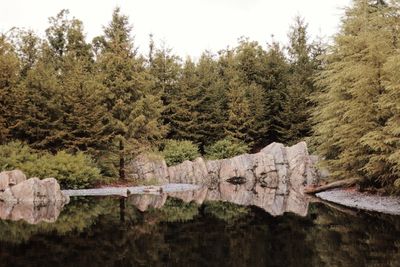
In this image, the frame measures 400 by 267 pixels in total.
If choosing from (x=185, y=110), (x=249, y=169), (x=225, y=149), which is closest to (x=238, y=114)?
(x=225, y=149)

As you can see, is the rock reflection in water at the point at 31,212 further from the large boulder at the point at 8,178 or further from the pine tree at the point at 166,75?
the pine tree at the point at 166,75

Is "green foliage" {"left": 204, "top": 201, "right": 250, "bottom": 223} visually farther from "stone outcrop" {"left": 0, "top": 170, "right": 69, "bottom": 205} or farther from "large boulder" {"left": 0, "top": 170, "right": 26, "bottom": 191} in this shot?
"large boulder" {"left": 0, "top": 170, "right": 26, "bottom": 191}

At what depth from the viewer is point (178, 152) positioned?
37.2 metres

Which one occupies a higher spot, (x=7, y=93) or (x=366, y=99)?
(x=7, y=93)

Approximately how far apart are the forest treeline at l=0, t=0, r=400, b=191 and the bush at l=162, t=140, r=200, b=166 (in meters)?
1.74

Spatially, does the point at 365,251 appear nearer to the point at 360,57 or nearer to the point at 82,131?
the point at 360,57

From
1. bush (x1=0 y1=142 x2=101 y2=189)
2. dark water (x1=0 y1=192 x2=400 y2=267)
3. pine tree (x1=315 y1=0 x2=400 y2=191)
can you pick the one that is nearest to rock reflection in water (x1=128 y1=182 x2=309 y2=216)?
dark water (x1=0 y1=192 x2=400 y2=267)

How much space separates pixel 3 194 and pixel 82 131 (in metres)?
8.48

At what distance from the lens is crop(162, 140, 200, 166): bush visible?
1460 inches

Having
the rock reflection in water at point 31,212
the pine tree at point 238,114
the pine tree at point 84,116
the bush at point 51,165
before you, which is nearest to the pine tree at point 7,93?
the bush at point 51,165

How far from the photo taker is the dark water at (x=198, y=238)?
10.6 meters

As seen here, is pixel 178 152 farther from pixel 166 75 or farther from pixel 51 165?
pixel 51 165

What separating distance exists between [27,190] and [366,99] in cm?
1689

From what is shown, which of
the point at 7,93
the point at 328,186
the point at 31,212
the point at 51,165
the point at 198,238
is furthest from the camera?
the point at 7,93
